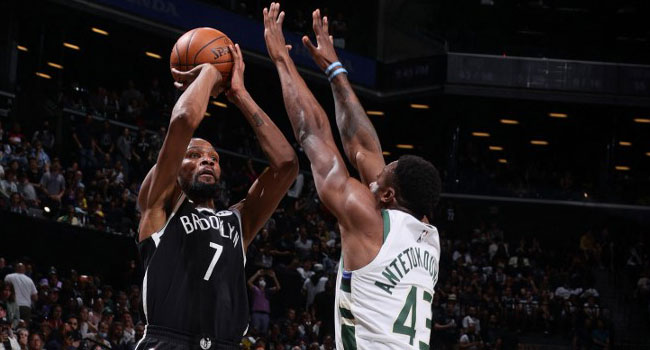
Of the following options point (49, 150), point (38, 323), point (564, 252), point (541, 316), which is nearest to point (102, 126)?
point (49, 150)

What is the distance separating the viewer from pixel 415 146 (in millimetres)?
33781

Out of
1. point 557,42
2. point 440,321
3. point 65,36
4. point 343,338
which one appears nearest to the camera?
point 343,338

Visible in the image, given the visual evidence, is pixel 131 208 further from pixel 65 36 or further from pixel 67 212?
pixel 65 36

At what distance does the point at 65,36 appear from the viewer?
85.3 ft

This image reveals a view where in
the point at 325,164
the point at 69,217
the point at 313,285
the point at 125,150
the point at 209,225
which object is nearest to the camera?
the point at 325,164

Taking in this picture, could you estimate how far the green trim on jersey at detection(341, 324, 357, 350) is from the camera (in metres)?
4.79

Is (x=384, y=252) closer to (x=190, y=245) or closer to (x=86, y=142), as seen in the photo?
(x=190, y=245)

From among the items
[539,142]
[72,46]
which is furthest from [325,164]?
[539,142]

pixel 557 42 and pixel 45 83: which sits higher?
pixel 557 42

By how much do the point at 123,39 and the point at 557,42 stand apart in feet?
47.8

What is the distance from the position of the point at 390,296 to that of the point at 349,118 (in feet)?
4.76

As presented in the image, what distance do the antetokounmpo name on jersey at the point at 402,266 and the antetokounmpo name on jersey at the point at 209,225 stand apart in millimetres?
990

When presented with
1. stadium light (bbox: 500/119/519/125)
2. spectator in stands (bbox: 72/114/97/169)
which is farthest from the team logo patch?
stadium light (bbox: 500/119/519/125)

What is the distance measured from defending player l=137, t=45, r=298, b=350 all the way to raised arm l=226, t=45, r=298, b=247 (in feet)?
0.25
